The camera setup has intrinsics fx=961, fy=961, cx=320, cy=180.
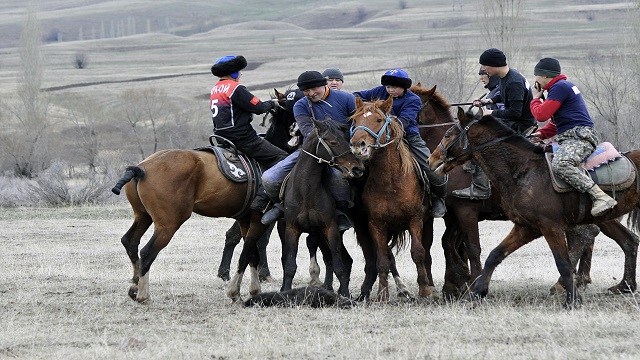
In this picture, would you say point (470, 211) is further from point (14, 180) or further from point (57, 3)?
point (57, 3)

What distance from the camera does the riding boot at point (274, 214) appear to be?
448 inches

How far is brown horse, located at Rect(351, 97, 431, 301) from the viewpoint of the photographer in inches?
412

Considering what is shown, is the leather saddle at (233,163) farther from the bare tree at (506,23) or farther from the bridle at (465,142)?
the bare tree at (506,23)

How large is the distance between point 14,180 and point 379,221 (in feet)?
81.2

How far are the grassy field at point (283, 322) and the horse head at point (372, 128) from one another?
5.70 feet

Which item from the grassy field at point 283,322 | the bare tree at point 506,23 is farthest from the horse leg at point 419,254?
the bare tree at point 506,23

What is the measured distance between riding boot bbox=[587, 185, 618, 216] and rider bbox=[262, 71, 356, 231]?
8.80 feet

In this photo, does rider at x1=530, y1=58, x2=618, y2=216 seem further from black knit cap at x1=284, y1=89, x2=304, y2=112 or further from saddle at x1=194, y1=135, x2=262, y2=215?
saddle at x1=194, y1=135, x2=262, y2=215

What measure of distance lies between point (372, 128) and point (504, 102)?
190cm

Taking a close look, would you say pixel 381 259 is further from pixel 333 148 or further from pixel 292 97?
pixel 292 97

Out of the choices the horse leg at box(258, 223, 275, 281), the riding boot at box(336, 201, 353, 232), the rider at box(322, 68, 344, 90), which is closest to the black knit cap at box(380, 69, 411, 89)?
the rider at box(322, 68, 344, 90)

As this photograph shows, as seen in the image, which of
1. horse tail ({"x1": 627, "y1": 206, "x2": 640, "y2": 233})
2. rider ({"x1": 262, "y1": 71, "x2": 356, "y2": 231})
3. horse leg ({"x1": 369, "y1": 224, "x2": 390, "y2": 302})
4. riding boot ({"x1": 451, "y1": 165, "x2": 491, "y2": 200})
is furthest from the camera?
horse tail ({"x1": 627, "y1": 206, "x2": 640, "y2": 233})

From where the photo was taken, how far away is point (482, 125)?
1055cm

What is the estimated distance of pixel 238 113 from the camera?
39.2ft
